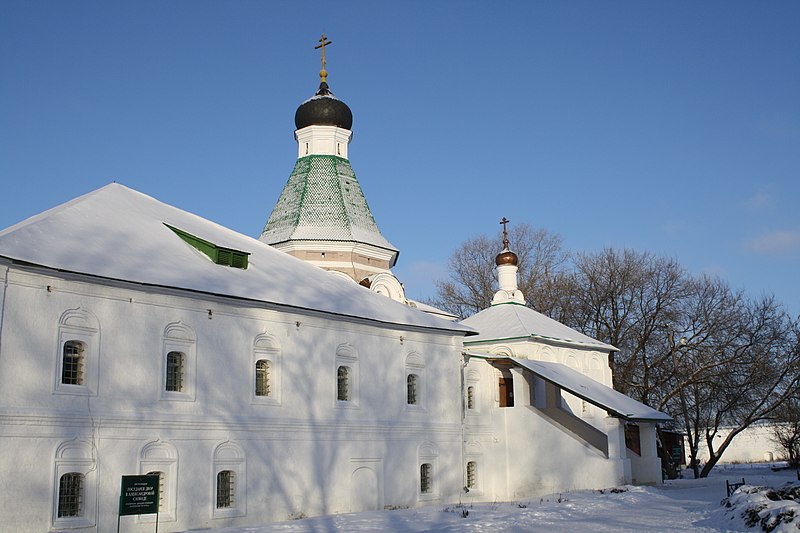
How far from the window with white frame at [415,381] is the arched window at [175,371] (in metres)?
6.36

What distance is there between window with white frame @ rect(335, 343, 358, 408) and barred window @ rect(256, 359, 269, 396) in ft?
6.27

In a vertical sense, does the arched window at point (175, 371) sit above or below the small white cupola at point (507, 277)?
below

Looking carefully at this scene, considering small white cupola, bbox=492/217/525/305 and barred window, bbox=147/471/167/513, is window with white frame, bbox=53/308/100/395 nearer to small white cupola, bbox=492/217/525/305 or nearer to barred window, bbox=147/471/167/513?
barred window, bbox=147/471/167/513

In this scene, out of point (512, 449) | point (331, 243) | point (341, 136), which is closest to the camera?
point (512, 449)

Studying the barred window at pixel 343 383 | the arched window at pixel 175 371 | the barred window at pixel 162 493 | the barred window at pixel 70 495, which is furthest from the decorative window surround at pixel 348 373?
the barred window at pixel 70 495

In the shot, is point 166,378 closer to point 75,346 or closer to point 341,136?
point 75,346

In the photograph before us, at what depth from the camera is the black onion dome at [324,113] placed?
2875cm

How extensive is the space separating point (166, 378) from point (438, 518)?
562 cm

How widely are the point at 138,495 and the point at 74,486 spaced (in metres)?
2.09

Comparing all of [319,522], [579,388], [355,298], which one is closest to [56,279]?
[319,522]

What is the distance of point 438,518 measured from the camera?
15.8 metres

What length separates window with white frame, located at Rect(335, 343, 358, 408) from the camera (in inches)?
747

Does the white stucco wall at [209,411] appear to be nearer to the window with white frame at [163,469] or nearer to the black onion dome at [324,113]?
the window with white frame at [163,469]

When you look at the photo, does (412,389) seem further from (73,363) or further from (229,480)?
(73,363)
